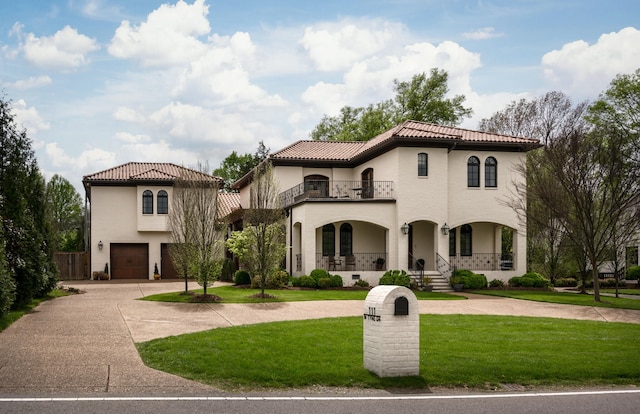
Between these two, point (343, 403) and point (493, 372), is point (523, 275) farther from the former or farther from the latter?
point (343, 403)

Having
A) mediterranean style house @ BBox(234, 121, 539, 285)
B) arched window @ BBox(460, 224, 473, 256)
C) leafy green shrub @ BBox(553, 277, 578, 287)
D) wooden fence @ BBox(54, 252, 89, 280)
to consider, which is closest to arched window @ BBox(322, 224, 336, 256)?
mediterranean style house @ BBox(234, 121, 539, 285)

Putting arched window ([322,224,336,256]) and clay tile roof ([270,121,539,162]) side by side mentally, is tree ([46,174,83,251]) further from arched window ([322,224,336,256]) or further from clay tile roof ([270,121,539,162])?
arched window ([322,224,336,256])

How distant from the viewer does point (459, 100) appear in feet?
162

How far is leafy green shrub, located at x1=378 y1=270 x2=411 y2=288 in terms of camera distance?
2641 cm

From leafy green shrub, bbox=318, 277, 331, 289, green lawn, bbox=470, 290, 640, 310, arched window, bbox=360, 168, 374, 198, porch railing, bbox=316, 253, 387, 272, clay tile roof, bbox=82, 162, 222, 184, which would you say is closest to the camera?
green lawn, bbox=470, 290, 640, 310

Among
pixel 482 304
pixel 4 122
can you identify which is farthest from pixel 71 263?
pixel 482 304

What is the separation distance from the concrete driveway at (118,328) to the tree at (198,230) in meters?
1.88

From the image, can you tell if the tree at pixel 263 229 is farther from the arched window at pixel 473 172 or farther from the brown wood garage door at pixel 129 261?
the brown wood garage door at pixel 129 261

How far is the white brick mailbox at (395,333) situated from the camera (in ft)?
31.6

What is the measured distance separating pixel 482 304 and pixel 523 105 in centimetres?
2505

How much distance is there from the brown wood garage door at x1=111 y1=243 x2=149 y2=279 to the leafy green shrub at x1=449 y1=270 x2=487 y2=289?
18098 millimetres

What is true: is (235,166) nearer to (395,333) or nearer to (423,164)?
(423,164)

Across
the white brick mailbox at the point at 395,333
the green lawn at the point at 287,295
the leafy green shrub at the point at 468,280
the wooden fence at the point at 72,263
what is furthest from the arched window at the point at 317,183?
the white brick mailbox at the point at 395,333

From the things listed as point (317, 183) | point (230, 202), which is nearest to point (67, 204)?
point (230, 202)
